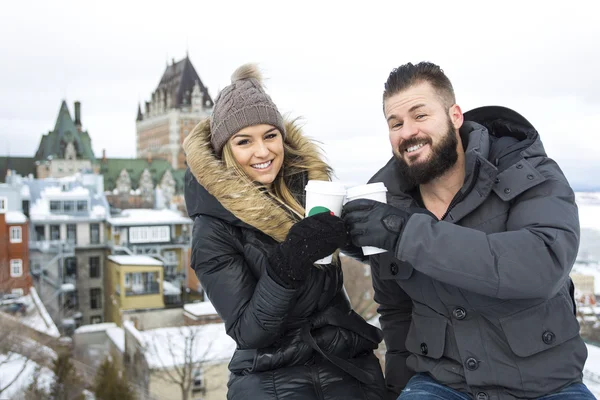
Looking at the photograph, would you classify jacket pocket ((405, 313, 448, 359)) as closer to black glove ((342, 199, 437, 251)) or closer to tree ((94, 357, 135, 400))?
black glove ((342, 199, 437, 251))

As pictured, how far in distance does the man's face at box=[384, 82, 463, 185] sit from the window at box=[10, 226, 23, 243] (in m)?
28.2

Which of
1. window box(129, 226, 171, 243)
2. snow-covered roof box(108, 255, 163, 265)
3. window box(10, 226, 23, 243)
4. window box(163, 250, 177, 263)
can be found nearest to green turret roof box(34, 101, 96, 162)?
window box(129, 226, 171, 243)

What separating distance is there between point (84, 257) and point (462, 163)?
103 feet

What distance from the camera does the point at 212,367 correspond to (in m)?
15.4

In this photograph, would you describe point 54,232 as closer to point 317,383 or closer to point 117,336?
point 117,336

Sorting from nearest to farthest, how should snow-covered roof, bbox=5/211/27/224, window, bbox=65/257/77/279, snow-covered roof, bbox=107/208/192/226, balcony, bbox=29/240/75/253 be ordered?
1. snow-covered roof, bbox=5/211/27/224
2. balcony, bbox=29/240/75/253
3. window, bbox=65/257/77/279
4. snow-covered roof, bbox=107/208/192/226

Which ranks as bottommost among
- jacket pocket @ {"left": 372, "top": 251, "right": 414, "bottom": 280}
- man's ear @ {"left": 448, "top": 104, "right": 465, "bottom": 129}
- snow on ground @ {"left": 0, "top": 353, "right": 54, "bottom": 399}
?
snow on ground @ {"left": 0, "top": 353, "right": 54, "bottom": 399}

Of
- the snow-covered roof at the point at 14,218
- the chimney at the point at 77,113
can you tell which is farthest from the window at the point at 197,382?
the chimney at the point at 77,113

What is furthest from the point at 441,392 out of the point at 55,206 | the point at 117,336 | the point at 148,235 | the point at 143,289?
the point at 55,206

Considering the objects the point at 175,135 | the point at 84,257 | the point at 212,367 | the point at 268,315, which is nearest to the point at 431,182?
the point at 268,315

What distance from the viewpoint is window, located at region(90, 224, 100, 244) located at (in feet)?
102

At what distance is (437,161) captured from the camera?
2080 mm

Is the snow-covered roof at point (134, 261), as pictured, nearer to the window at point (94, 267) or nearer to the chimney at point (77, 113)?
the window at point (94, 267)

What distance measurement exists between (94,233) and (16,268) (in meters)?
5.17
